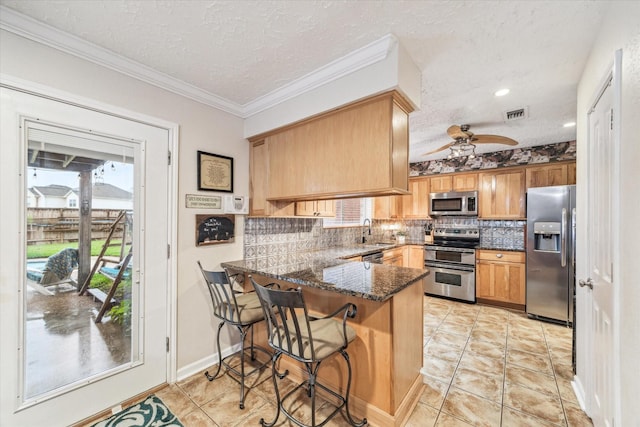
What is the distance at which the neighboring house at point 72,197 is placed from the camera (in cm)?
159

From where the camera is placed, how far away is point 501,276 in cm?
401

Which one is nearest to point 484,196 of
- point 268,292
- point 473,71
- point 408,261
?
point 408,261

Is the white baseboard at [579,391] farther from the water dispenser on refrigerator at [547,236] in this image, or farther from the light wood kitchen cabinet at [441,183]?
the light wood kitchen cabinet at [441,183]

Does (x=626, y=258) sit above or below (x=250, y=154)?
below

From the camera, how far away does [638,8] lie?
1.01 metres

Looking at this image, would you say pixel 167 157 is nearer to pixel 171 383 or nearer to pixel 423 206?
pixel 171 383

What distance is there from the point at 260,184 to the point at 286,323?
154 centimetres

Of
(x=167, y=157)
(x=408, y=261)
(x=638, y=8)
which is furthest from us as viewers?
(x=408, y=261)

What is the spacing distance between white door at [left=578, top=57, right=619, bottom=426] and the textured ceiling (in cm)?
51

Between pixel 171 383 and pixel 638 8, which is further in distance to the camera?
pixel 171 383

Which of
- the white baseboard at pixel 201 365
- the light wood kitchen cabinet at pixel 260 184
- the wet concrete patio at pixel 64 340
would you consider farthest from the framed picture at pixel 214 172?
the white baseboard at pixel 201 365

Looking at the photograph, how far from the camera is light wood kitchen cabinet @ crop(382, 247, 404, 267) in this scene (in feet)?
13.6

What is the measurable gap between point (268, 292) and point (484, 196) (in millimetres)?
4280

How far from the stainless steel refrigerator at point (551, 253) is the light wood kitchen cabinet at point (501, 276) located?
0.22 metres
